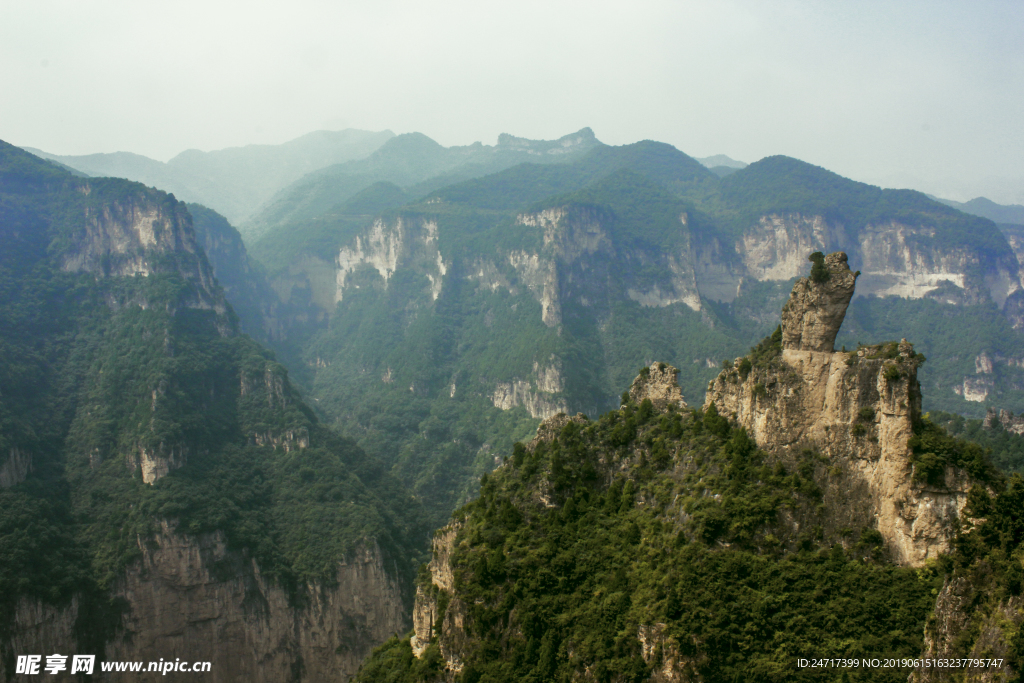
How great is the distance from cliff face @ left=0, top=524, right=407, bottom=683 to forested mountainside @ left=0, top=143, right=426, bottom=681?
0.53ft

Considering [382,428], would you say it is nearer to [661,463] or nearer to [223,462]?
[223,462]

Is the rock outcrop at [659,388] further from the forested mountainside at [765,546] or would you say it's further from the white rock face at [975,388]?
the white rock face at [975,388]

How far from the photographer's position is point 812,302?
36250mm

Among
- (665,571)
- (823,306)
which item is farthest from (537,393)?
(823,306)

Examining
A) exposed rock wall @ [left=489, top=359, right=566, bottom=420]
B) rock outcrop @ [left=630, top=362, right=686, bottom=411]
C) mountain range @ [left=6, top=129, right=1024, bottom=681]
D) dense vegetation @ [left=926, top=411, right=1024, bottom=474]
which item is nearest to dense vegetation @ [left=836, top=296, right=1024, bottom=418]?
mountain range @ [left=6, top=129, right=1024, bottom=681]

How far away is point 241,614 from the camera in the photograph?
73.4 meters

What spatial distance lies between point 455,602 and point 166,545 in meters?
46.7

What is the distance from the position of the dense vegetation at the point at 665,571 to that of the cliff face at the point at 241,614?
29.3m

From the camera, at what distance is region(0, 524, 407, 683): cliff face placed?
69312 mm

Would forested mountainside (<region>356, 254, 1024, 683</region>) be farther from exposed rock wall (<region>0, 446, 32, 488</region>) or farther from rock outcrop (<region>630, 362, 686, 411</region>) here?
exposed rock wall (<region>0, 446, 32, 488</region>)

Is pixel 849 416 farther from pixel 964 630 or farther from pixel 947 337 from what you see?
pixel 947 337

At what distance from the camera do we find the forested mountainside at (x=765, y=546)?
96.1 ft

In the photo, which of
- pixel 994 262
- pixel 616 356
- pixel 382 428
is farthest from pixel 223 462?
pixel 994 262

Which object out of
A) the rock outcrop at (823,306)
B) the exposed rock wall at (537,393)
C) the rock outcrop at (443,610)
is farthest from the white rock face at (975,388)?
the rock outcrop at (443,610)
